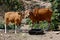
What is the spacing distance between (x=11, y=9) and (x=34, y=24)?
332 centimetres

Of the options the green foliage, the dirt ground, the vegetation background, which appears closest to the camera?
the dirt ground

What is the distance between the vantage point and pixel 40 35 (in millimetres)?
10828

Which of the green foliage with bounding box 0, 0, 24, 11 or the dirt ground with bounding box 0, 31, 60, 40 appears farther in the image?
the green foliage with bounding box 0, 0, 24, 11

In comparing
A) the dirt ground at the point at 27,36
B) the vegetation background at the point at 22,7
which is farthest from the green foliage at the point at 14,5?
the dirt ground at the point at 27,36

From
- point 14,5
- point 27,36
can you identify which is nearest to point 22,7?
point 14,5

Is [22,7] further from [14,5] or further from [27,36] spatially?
[27,36]

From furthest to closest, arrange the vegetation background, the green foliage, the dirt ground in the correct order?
1. the green foliage
2. the vegetation background
3. the dirt ground

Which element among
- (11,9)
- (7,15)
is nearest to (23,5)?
(11,9)

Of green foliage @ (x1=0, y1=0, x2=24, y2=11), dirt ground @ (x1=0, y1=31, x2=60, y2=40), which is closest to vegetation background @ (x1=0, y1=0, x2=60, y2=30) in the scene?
green foliage @ (x1=0, y1=0, x2=24, y2=11)

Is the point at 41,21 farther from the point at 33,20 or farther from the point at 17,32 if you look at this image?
the point at 17,32

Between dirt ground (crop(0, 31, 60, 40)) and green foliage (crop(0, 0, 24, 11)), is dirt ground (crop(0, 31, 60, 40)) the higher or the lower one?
the lower one

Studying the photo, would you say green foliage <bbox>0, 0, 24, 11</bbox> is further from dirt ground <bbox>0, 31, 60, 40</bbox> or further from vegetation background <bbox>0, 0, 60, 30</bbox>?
dirt ground <bbox>0, 31, 60, 40</bbox>

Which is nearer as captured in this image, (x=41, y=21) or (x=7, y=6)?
(x=41, y=21)

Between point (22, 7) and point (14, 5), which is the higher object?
point (14, 5)
